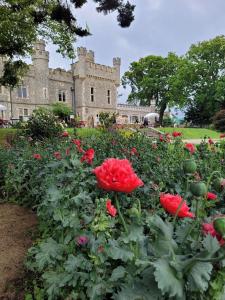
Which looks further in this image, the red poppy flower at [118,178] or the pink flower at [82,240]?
the pink flower at [82,240]

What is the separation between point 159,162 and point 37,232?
167 centimetres

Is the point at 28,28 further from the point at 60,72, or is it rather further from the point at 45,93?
the point at 60,72

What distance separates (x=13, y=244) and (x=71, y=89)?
3482 cm

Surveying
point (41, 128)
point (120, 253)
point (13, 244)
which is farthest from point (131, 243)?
point (41, 128)

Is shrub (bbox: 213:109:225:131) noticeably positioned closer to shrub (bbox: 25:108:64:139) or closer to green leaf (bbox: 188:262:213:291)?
shrub (bbox: 25:108:64:139)

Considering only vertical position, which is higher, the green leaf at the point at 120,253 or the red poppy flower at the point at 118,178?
the red poppy flower at the point at 118,178

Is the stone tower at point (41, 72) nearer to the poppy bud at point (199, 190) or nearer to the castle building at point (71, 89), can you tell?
the castle building at point (71, 89)

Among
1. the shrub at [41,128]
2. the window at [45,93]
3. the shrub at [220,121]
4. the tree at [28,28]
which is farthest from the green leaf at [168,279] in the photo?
the window at [45,93]

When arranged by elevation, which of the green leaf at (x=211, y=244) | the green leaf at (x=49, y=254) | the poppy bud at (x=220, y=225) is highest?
the poppy bud at (x=220, y=225)

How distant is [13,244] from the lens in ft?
8.89

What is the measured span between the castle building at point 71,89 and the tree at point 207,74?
9424mm

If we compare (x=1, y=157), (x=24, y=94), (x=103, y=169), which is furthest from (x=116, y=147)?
(x=24, y=94)

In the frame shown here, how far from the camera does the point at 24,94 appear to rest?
104ft

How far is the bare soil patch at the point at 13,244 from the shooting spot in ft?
6.79
